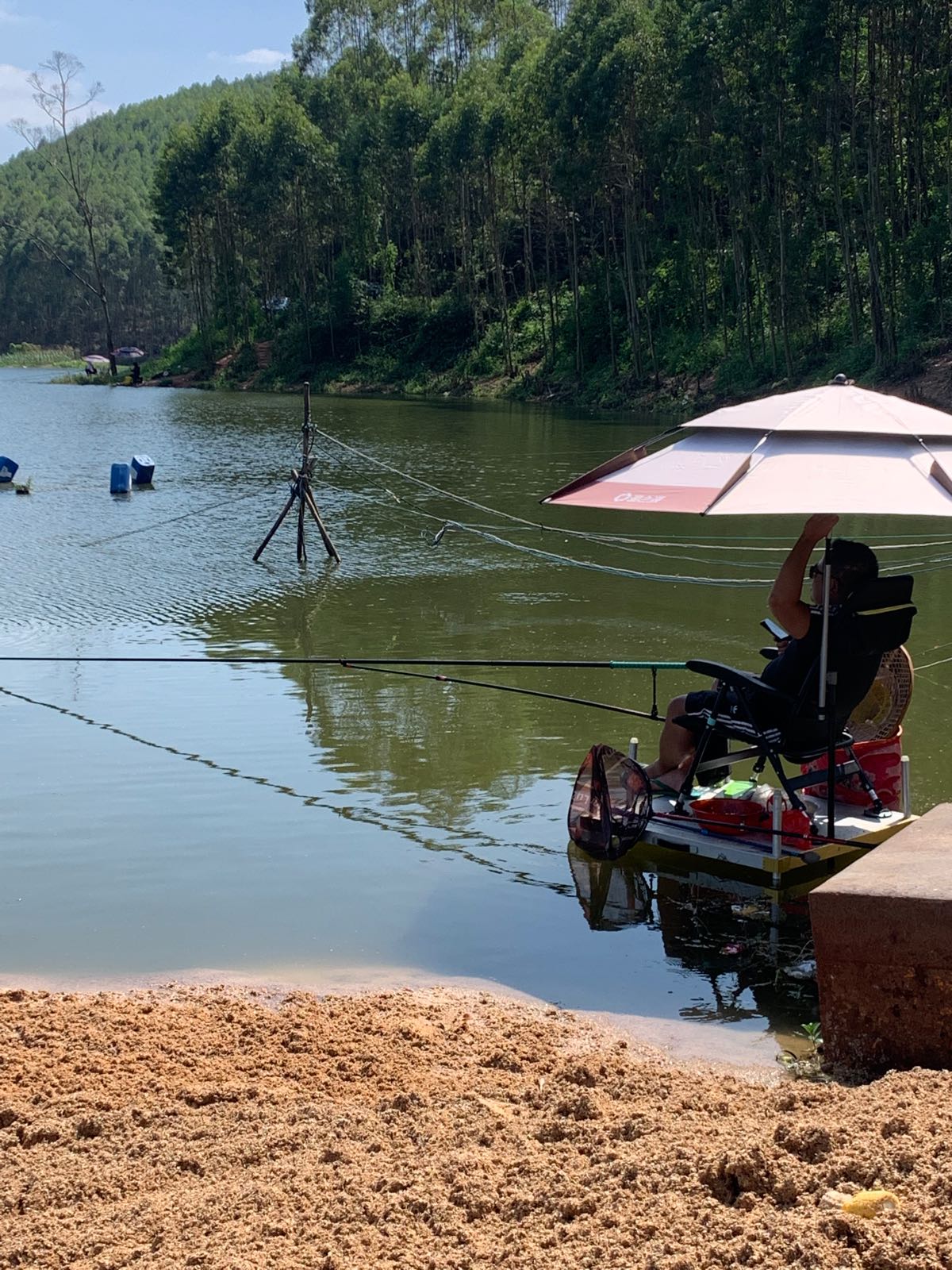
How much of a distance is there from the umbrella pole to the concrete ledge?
4.50ft

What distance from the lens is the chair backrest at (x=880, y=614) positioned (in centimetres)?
641

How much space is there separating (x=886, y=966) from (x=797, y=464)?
245 centimetres

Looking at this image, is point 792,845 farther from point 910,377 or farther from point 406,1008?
point 910,377

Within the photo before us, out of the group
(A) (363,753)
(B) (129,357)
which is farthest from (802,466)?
(B) (129,357)

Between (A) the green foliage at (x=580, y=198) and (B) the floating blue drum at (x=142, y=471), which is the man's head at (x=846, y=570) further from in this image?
(A) the green foliage at (x=580, y=198)

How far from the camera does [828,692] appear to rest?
6.33 meters

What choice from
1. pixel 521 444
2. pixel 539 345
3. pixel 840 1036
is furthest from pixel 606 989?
pixel 539 345

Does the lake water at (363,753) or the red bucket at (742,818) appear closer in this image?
the lake water at (363,753)

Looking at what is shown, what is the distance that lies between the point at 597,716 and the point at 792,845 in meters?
4.20

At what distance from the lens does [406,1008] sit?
5.66 m

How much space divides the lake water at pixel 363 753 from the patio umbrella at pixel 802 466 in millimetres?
1538

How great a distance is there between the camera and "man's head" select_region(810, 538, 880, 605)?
6438 millimetres

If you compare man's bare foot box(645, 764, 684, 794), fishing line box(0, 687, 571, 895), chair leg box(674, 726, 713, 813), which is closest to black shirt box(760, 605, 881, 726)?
chair leg box(674, 726, 713, 813)

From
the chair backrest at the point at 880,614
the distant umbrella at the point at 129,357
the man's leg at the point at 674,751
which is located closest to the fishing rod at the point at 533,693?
the man's leg at the point at 674,751
